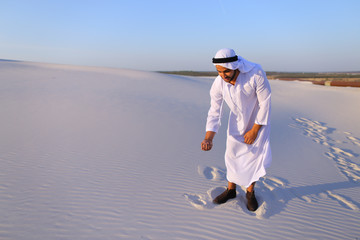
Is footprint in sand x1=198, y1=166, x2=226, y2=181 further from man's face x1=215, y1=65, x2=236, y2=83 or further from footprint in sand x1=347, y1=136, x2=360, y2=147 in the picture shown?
footprint in sand x1=347, y1=136, x2=360, y2=147

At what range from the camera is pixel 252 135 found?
2770 mm

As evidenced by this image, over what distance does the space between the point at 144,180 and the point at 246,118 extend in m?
1.83

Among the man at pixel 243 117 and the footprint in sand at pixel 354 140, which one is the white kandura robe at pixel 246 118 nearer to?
the man at pixel 243 117

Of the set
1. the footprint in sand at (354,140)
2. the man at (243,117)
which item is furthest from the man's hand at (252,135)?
the footprint in sand at (354,140)

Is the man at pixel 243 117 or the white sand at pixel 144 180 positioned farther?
the white sand at pixel 144 180

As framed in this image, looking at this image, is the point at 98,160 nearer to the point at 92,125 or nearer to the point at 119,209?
the point at 119,209

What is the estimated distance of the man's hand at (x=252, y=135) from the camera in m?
2.73

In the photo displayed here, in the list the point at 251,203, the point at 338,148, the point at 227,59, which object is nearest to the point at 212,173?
the point at 251,203

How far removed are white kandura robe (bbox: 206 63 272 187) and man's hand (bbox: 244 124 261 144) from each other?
0.27ft

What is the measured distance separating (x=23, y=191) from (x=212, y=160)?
3.14 metres

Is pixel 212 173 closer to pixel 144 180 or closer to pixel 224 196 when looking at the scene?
pixel 224 196

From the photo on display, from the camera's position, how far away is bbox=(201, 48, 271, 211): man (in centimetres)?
256

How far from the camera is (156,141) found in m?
5.33

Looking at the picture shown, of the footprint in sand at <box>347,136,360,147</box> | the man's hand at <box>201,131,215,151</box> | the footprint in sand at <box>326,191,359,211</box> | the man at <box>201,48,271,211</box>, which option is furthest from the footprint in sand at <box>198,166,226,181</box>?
the footprint in sand at <box>347,136,360,147</box>
